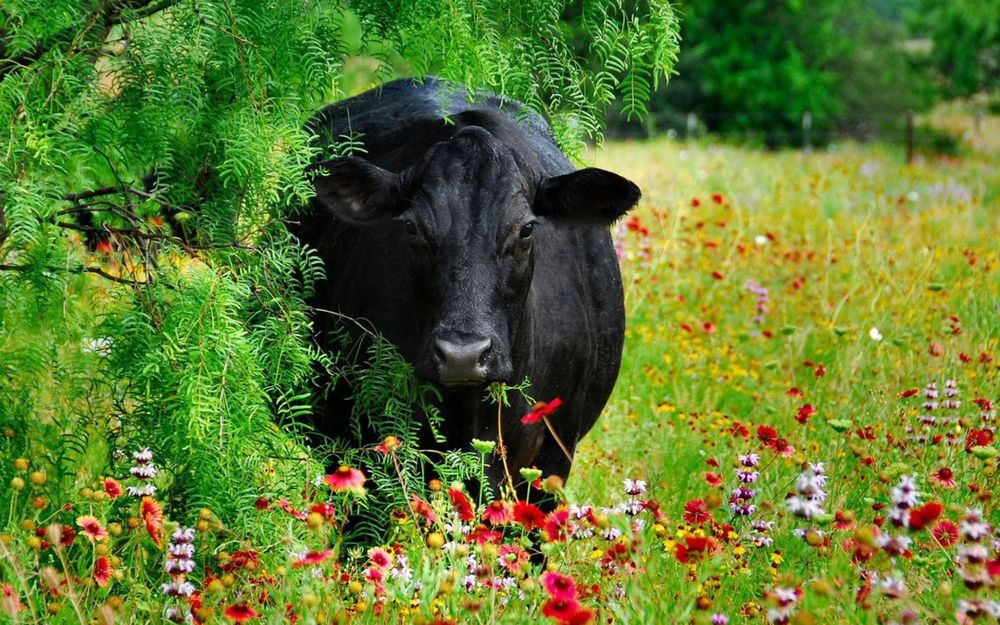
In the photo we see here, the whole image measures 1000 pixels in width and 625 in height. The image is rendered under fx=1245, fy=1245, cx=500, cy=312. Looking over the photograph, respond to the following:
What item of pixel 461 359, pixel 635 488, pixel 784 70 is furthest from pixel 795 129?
pixel 635 488

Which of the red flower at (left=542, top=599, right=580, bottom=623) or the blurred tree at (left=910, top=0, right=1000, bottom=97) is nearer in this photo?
the red flower at (left=542, top=599, right=580, bottom=623)

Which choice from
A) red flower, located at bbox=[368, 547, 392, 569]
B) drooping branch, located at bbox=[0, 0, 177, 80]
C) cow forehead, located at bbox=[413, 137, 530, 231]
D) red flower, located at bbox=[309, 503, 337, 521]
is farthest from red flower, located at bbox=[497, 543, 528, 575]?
drooping branch, located at bbox=[0, 0, 177, 80]

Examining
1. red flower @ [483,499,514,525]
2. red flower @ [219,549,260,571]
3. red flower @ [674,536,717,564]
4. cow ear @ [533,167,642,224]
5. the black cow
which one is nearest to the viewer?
red flower @ [674,536,717,564]

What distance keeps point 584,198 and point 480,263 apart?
65cm

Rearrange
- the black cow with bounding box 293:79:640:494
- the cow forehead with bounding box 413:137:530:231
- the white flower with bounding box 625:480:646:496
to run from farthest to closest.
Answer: the cow forehead with bounding box 413:137:530:231
the black cow with bounding box 293:79:640:494
the white flower with bounding box 625:480:646:496

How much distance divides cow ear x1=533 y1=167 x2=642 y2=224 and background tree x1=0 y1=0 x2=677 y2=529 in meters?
0.27

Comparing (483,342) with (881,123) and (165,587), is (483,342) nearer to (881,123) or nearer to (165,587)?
(165,587)

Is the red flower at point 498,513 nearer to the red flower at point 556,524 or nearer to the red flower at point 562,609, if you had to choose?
the red flower at point 556,524

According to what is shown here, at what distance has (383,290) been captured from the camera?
462cm

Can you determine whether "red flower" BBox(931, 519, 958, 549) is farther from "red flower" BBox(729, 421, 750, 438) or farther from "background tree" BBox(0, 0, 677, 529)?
"background tree" BBox(0, 0, 677, 529)

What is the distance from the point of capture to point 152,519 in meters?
3.15

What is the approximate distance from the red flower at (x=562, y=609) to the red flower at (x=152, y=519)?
113cm

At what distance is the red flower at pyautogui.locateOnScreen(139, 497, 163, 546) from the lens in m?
3.11

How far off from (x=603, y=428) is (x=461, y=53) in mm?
2809
